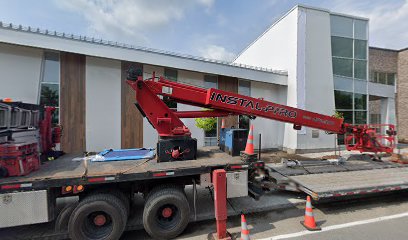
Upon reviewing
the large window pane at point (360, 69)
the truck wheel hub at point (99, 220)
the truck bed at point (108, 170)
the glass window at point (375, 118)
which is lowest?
the truck wheel hub at point (99, 220)

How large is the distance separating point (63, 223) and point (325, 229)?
16.9 feet

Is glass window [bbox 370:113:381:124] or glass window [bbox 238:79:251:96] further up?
glass window [bbox 238:79:251:96]

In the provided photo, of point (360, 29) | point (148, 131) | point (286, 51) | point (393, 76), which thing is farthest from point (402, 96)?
point (148, 131)

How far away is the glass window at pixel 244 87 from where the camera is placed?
12.9 m

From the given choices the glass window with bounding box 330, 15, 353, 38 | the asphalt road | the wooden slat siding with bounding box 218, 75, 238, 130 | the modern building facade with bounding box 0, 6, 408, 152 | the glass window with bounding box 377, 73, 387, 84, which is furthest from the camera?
the glass window with bounding box 377, 73, 387, 84

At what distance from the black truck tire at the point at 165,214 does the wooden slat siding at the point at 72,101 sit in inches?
305

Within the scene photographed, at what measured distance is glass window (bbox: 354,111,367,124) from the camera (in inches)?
544

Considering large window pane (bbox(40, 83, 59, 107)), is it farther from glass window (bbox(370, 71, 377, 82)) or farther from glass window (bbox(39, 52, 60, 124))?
glass window (bbox(370, 71, 377, 82))

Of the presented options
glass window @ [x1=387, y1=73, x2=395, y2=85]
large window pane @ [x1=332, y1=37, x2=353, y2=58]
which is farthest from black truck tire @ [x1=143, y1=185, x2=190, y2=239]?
glass window @ [x1=387, y1=73, x2=395, y2=85]

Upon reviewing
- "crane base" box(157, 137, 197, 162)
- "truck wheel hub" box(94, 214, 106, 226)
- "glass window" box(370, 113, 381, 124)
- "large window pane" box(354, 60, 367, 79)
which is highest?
"large window pane" box(354, 60, 367, 79)

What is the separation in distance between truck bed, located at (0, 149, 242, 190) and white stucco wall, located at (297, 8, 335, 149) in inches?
382

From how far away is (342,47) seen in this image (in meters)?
13.5

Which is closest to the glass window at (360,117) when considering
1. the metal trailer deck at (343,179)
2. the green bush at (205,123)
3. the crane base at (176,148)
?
the metal trailer deck at (343,179)

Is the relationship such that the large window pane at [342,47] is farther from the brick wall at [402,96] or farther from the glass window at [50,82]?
the glass window at [50,82]
